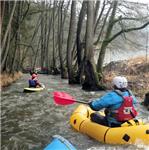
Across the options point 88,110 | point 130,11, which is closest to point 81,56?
point 130,11

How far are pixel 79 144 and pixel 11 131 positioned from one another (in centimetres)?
181

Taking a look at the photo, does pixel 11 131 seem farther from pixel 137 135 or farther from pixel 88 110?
pixel 137 135

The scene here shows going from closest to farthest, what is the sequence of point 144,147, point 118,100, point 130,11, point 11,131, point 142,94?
point 144,147 < point 118,100 < point 11,131 < point 142,94 < point 130,11

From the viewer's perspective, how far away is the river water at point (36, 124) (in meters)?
7.20

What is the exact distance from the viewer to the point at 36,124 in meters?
8.95

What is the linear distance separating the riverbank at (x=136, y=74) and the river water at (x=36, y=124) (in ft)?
6.54

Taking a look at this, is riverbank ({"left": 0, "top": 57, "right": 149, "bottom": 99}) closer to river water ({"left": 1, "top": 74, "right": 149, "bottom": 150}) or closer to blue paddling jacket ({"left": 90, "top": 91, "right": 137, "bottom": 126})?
river water ({"left": 1, "top": 74, "right": 149, "bottom": 150})

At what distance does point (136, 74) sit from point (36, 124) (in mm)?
9327

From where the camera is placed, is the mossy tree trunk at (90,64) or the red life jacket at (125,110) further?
the mossy tree trunk at (90,64)

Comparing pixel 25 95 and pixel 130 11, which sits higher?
pixel 130 11

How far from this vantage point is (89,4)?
1609 centimetres

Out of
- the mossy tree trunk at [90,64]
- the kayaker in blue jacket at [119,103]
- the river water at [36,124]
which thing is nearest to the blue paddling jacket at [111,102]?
the kayaker in blue jacket at [119,103]

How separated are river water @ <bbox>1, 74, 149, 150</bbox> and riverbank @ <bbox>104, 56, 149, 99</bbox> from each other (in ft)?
6.54

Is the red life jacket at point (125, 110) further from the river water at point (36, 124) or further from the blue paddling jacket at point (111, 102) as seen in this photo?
the river water at point (36, 124)
